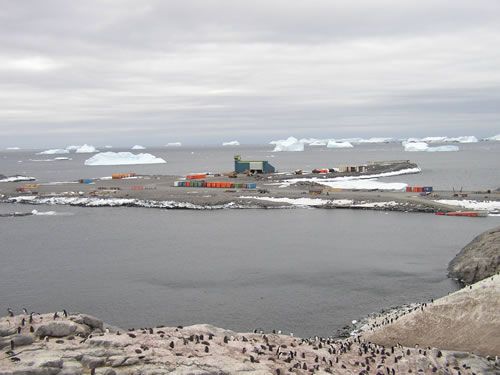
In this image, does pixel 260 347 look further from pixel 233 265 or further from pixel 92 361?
pixel 233 265

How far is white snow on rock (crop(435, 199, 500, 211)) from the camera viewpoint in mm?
73938

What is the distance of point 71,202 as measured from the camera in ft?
299

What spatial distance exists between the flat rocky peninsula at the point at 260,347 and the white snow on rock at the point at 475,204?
4971 cm

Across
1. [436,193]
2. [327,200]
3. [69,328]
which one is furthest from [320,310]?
[436,193]

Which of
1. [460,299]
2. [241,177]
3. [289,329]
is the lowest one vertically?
[289,329]

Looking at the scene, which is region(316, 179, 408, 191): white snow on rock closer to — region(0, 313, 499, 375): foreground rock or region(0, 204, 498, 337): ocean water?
region(0, 204, 498, 337): ocean water

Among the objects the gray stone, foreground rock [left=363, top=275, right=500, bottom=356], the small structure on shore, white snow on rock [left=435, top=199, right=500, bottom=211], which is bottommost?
foreground rock [left=363, top=275, right=500, bottom=356]

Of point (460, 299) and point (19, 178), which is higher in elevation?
point (19, 178)

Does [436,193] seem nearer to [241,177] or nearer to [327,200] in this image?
[327,200]

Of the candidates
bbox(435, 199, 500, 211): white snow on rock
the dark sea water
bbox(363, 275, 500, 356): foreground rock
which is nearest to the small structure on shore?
the dark sea water

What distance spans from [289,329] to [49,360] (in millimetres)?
16148

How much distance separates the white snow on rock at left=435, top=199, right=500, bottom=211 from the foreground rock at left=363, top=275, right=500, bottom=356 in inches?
1943

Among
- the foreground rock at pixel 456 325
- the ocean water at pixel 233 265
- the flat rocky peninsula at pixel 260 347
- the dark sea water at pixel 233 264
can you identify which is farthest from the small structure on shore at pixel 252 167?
the foreground rock at pixel 456 325

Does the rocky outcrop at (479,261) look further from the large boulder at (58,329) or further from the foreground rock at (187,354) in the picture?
the large boulder at (58,329)
